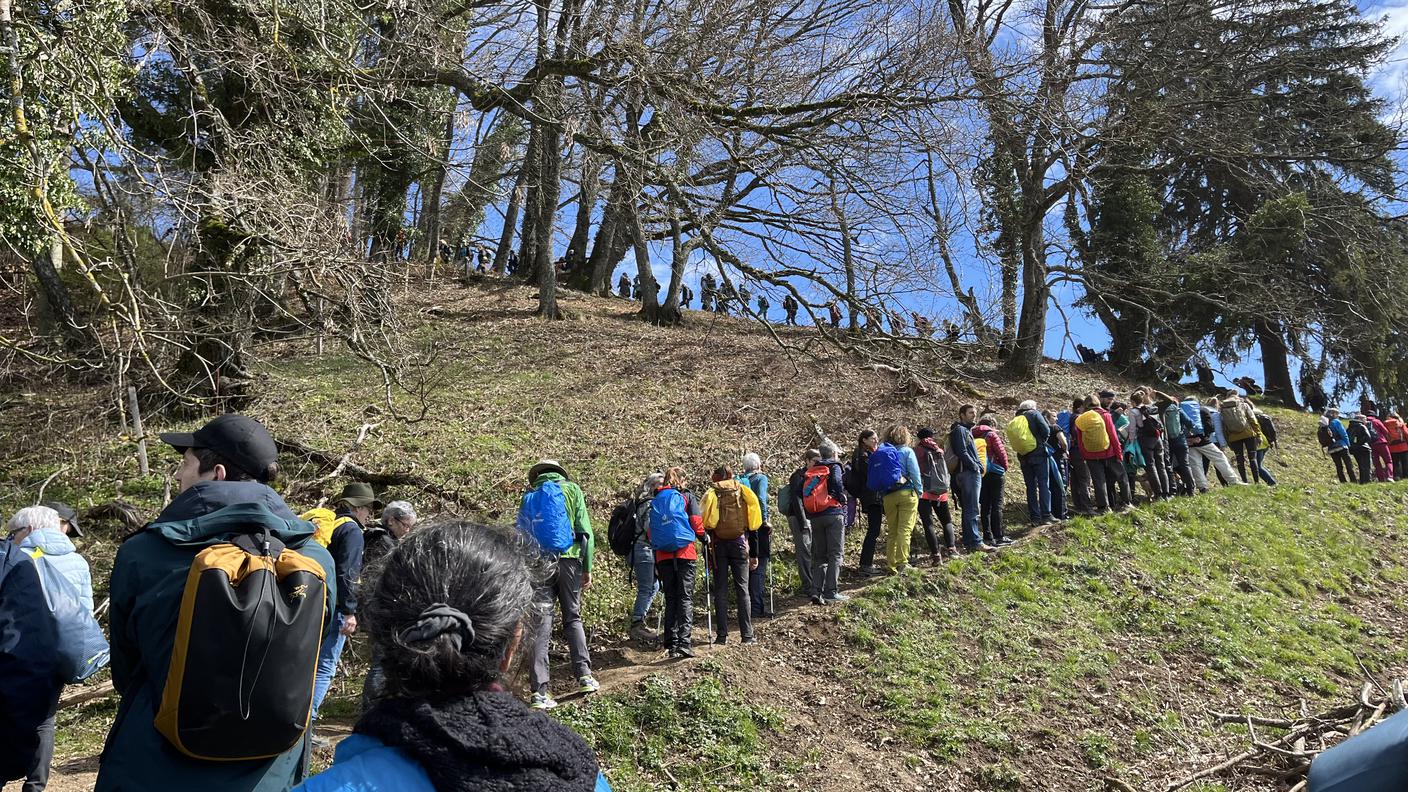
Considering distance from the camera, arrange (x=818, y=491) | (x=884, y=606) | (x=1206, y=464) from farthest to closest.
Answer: (x=1206, y=464), (x=818, y=491), (x=884, y=606)

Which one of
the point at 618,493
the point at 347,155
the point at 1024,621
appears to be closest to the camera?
the point at 1024,621

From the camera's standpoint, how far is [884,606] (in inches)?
364

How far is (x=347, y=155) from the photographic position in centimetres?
1438

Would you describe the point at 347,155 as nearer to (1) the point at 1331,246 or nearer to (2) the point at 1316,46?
(1) the point at 1331,246

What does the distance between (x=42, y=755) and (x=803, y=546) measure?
23.6 ft

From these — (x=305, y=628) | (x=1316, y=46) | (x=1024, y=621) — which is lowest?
(x=1024, y=621)

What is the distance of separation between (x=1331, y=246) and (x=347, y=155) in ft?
85.1

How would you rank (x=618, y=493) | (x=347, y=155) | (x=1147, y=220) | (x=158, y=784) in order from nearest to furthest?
(x=158, y=784), (x=618, y=493), (x=347, y=155), (x=1147, y=220)

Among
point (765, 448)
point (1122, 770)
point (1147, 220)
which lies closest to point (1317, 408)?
point (1147, 220)

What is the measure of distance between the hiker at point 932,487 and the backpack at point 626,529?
12.7 ft

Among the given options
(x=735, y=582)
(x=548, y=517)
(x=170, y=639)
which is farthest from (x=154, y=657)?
(x=735, y=582)

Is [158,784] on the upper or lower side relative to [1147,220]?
lower

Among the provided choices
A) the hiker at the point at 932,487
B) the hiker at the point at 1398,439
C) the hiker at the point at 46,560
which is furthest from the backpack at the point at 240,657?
the hiker at the point at 1398,439

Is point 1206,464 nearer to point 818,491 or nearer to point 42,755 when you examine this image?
point 818,491
